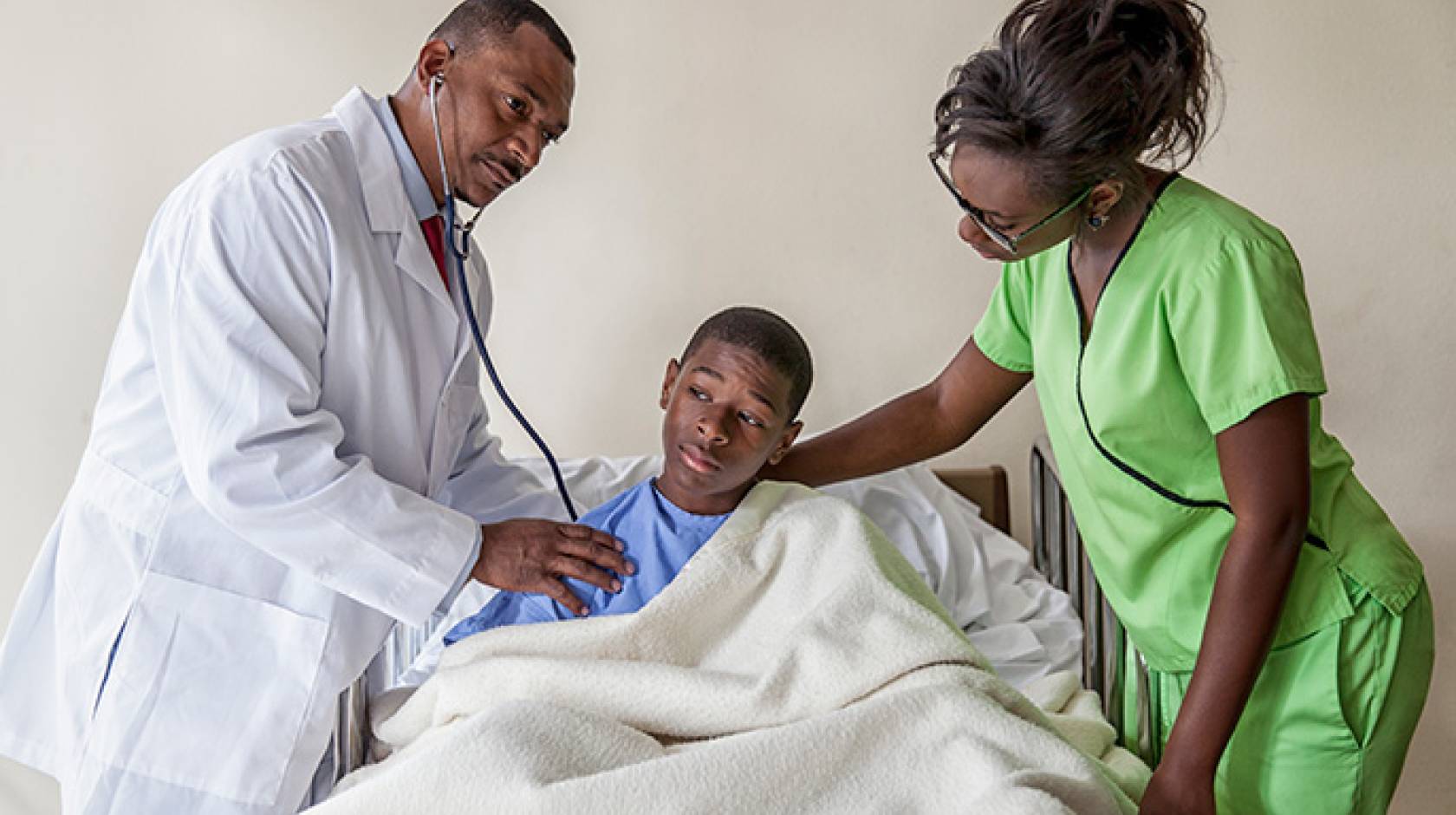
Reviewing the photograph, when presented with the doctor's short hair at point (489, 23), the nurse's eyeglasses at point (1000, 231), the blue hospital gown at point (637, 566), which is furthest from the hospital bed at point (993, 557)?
the doctor's short hair at point (489, 23)

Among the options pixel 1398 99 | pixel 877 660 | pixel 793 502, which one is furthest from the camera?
pixel 1398 99

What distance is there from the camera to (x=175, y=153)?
2.75 m

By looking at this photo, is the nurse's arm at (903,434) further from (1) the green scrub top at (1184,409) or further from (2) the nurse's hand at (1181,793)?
(2) the nurse's hand at (1181,793)

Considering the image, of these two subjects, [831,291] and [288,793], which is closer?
[288,793]

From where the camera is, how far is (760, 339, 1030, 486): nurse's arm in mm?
1874

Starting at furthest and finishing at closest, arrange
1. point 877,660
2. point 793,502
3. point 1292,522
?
point 793,502 → point 877,660 → point 1292,522

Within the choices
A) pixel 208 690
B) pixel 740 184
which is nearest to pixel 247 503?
pixel 208 690

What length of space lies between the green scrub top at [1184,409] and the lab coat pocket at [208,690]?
850mm

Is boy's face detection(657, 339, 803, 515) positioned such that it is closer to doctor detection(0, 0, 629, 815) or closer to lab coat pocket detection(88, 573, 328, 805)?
doctor detection(0, 0, 629, 815)

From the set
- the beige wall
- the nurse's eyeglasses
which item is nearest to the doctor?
the nurse's eyeglasses

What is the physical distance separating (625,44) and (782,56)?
0.30 meters

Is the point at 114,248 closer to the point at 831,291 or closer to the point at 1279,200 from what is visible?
the point at 831,291

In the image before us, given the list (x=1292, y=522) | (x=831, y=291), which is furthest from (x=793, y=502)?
(x=831, y=291)

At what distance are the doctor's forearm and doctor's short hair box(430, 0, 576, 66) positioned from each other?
38.6 inches
